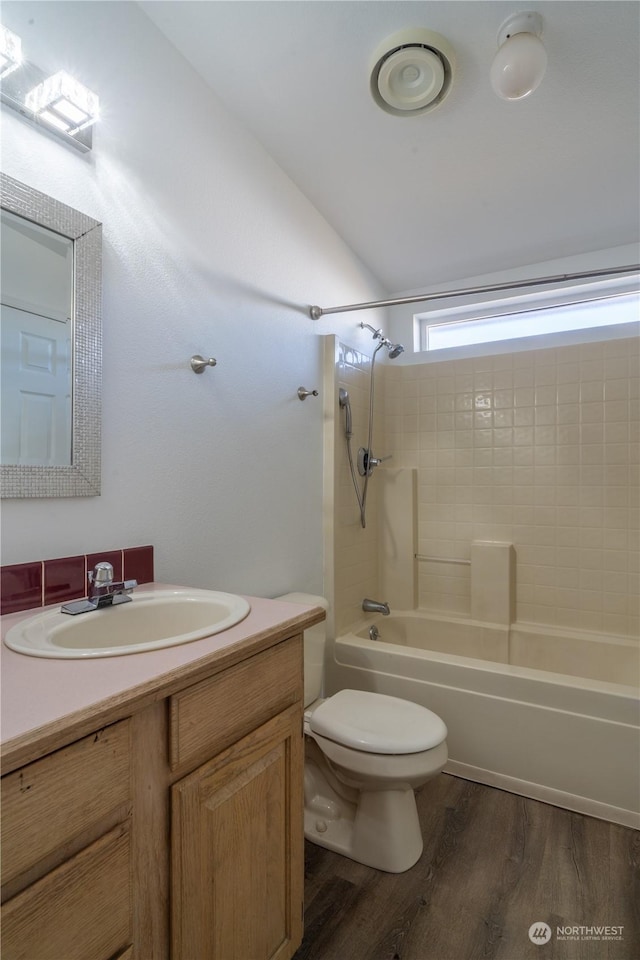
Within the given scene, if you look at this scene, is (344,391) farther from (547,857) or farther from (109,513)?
(547,857)

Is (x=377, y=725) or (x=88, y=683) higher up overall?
(x=88, y=683)

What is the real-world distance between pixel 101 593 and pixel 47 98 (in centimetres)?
114

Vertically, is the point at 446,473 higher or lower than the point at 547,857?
higher

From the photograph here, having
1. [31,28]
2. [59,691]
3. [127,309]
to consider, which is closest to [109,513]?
[127,309]

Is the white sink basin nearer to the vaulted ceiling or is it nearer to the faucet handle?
the faucet handle

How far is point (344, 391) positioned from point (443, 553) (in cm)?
119

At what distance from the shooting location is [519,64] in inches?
51.3

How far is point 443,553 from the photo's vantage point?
9.46 ft

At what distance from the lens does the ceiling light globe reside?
1.29m

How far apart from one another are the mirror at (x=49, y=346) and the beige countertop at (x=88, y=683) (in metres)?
0.37

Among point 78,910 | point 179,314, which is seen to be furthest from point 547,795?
point 179,314

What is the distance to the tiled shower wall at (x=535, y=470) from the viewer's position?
96.4 inches

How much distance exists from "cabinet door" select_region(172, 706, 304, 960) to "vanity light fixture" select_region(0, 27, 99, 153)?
142cm

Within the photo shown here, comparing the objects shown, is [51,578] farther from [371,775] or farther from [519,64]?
[519,64]
